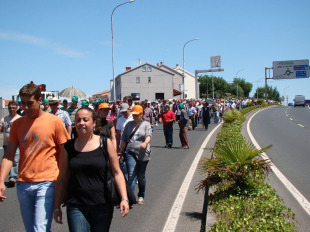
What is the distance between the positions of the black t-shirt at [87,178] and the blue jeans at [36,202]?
0.34m

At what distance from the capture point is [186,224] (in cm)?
568

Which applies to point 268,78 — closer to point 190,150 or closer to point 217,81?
point 190,150

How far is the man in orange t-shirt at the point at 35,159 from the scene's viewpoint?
368 cm

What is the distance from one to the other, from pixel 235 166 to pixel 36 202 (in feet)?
8.43

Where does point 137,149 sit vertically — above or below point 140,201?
above

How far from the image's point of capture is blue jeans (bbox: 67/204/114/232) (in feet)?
11.0

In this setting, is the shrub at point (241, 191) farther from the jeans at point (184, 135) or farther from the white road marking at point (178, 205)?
the jeans at point (184, 135)

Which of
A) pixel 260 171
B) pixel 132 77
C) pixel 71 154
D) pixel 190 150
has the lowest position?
pixel 190 150

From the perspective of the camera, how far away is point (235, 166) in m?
5.12

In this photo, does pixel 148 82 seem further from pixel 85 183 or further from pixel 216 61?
pixel 85 183

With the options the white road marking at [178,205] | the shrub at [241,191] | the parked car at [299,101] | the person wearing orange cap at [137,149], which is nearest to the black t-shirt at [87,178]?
the shrub at [241,191]

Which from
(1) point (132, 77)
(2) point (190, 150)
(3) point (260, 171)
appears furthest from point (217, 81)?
(3) point (260, 171)

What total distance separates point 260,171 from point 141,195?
7.99ft

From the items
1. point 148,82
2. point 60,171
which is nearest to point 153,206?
point 60,171
